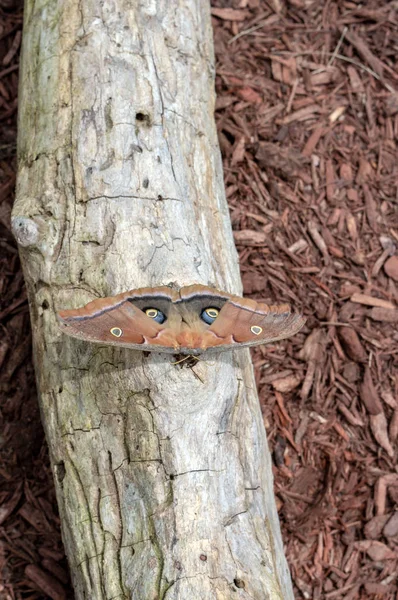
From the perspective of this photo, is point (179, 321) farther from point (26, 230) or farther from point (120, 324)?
point (26, 230)

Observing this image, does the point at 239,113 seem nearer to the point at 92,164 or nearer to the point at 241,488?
the point at 92,164

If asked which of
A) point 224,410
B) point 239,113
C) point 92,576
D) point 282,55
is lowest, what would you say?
point 92,576

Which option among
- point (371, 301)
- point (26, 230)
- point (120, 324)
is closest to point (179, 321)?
point (120, 324)

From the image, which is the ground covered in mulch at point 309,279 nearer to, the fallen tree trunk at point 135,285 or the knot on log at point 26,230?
the fallen tree trunk at point 135,285

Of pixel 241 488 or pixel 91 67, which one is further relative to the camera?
pixel 91 67

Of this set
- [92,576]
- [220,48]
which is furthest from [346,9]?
[92,576]

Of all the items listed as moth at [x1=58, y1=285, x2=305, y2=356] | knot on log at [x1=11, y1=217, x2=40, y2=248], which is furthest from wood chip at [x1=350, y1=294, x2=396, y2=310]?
knot on log at [x1=11, y1=217, x2=40, y2=248]

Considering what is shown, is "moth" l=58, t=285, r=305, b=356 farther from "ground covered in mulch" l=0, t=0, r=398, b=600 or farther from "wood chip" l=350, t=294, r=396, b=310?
"wood chip" l=350, t=294, r=396, b=310

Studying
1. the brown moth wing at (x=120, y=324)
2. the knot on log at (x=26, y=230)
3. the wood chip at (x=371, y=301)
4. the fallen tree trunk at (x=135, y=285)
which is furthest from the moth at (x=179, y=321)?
the wood chip at (x=371, y=301)
